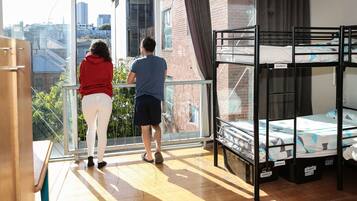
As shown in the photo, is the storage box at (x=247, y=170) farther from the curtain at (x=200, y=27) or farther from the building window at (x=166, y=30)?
the building window at (x=166, y=30)

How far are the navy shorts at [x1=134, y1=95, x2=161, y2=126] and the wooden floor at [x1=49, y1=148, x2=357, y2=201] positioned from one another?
21.1 inches

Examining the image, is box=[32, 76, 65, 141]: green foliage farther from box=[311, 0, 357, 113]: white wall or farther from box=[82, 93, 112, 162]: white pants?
box=[311, 0, 357, 113]: white wall

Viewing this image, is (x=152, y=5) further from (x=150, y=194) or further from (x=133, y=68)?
(x=150, y=194)

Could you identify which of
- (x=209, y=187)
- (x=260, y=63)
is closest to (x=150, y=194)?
(x=209, y=187)

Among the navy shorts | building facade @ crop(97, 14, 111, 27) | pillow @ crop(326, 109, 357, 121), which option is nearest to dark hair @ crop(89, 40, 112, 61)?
the navy shorts

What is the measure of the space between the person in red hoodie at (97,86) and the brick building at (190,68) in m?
1.14

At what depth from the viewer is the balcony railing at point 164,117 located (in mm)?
4570

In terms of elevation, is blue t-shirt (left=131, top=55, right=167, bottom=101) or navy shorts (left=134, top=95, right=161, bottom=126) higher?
blue t-shirt (left=131, top=55, right=167, bottom=101)

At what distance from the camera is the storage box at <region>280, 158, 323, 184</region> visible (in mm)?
3659

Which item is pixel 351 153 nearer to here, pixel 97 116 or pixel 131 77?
pixel 131 77

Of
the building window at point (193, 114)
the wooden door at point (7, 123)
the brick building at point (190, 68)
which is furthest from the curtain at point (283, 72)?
the wooden door at point (7, 123)

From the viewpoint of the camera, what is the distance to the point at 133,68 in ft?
13.6

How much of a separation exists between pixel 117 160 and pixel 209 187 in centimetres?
142

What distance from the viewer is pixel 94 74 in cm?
400
